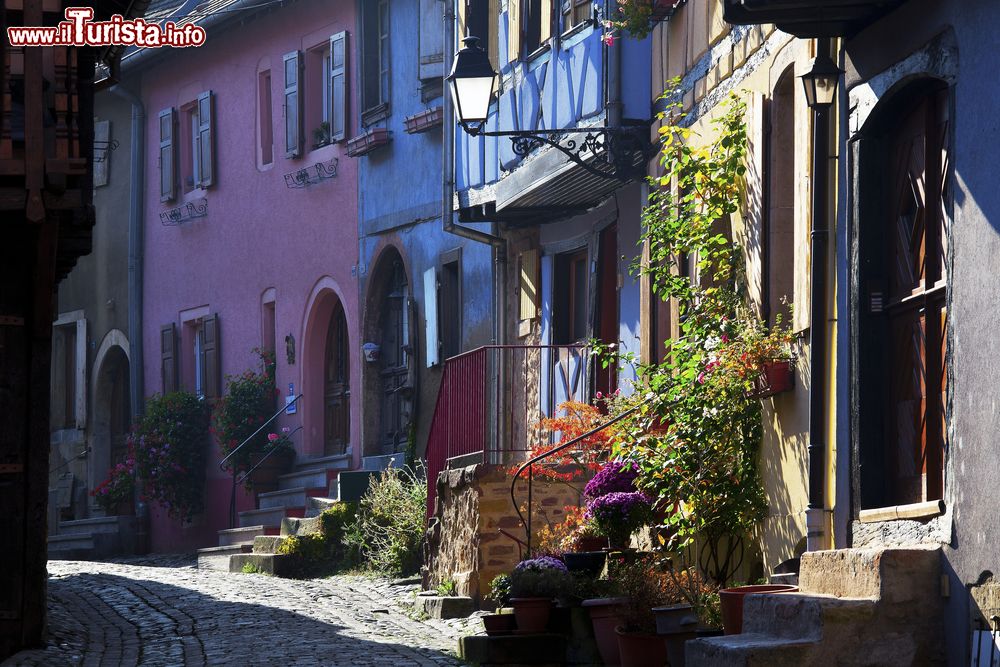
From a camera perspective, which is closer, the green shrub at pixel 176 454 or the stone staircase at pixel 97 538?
the green shrub at pixel 176 454

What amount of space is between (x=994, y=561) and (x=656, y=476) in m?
3.69

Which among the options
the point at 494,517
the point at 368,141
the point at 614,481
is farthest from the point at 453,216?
the point at 614,481

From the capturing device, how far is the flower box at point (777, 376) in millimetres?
9086

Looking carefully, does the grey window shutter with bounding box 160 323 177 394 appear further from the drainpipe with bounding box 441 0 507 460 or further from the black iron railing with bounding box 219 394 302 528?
the drainpipe with bounding box 441 0 507 460

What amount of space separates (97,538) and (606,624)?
1451 centimetres

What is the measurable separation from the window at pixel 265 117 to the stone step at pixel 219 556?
5394 millimetres

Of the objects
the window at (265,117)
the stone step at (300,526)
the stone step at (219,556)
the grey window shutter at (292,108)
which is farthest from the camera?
the window at (265,117)

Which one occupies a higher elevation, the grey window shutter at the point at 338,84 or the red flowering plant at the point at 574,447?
the grey window shutter at the point at 338,84

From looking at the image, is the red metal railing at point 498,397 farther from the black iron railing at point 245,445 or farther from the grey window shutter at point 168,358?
the grey window shutter at point 168,358

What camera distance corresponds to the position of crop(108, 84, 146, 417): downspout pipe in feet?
82.3

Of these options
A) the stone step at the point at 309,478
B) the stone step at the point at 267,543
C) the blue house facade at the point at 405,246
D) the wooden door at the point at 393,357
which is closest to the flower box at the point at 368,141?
the blue house facade at the point at 405,246

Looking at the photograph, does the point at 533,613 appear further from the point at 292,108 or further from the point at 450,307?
the point at 292,108

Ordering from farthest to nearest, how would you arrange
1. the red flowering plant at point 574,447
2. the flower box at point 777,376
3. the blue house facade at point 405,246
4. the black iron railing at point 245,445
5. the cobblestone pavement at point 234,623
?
1. the black iron railing at point 245,445
2. the blue house facade at point 405,246
3. the red flowering plant at point 574,447
4. the cobblestone pavement at point 234,623
5. the flower box at point 777,376

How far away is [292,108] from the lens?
21.3 metres
